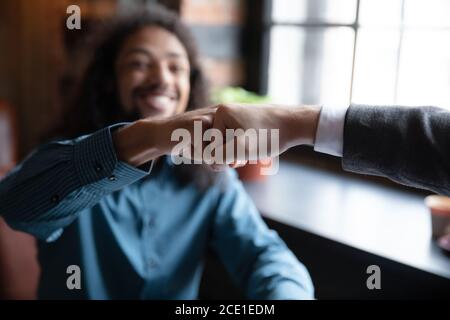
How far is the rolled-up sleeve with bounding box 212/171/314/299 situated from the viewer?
3.29 feet

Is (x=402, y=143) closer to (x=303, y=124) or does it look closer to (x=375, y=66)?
(x=303, y=124)

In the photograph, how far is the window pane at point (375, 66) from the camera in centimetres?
149

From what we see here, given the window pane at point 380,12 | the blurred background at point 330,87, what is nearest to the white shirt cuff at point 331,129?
the blurred background at point 330,87

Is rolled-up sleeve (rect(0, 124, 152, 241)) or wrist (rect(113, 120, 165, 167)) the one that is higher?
wrist (rect(113, 120, 165, 167))

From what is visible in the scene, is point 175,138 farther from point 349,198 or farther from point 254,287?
point 349,198

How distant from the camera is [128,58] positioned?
1.20m

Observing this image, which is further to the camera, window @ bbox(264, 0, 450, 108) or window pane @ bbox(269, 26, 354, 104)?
window pane @ bbox(269, 26, 354, 104)

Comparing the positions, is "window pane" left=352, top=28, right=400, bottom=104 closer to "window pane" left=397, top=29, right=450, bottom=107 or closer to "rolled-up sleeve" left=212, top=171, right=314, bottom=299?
"window pane" left=397, top=29, right=450, bottom=107

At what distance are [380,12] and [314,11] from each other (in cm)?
28

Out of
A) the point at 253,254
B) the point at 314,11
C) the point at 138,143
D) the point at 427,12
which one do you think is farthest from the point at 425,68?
the point at 138,143

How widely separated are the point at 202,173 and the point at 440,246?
0.52 metres

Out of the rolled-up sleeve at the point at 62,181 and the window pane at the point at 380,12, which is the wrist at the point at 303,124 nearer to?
the rolled-up sleeve at the point at 62,181

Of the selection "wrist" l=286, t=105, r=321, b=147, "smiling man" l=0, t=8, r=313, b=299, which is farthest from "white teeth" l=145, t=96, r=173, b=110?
"wrist" l=286, t=105, r=321, b=147

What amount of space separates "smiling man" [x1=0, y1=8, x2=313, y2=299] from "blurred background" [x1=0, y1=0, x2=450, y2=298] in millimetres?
151
